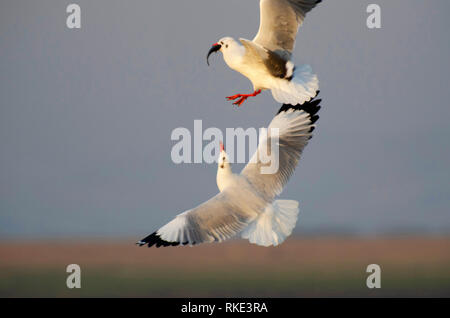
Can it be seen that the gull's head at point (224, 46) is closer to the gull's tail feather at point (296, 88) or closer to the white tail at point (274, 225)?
the gull's tail feather at point (296, 88)

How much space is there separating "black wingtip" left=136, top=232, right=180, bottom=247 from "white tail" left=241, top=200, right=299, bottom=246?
0.34 m

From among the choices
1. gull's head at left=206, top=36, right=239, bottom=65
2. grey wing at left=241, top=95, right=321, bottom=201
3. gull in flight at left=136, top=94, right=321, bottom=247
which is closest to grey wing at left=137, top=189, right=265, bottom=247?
gull in flight at left=136, top=94, right=321, bottom=247

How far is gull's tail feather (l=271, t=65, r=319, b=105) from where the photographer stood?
2.44 meters

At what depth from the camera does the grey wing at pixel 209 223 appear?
2.33 metres

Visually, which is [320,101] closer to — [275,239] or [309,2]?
[309,2]

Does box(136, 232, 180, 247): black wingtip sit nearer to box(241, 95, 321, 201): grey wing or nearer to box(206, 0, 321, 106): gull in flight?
box(241, 95, 321, 201): grey wing

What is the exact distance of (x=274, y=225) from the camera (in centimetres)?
252

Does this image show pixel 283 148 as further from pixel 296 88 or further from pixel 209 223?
pixel 209 223

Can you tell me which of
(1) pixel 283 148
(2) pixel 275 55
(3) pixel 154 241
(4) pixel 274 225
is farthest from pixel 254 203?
(2) pixel 275 55

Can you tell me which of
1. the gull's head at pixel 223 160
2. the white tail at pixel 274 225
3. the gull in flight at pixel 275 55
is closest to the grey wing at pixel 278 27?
the gull in flight at pixel 275 55

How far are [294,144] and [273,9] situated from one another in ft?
2.10

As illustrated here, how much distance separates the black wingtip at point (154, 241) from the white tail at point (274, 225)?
13.5 inches

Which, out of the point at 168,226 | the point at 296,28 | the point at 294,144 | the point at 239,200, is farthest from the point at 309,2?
the point at 168,226

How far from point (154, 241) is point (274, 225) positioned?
0.54 metres
